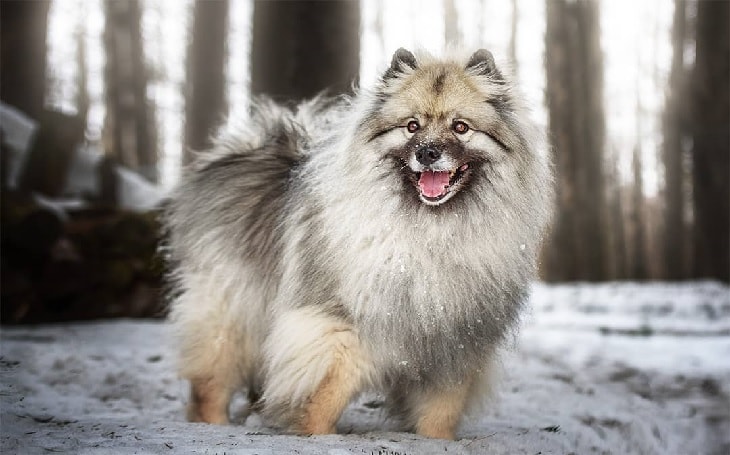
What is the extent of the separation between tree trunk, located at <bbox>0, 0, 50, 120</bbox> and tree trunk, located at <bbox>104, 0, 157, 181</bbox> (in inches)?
244

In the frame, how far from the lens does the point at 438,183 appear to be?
2955 mm

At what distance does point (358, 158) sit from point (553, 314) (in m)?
6.10

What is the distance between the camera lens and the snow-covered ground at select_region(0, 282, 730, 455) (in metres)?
2.48

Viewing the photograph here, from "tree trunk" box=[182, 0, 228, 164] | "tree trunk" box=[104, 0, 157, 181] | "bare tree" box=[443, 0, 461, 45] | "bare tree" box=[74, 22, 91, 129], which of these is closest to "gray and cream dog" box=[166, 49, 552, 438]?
"tree trunk" box=[182, 0, 228, 164]

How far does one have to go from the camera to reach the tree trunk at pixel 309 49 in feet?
18.7

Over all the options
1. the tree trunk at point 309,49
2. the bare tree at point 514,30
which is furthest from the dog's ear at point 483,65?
the bare tree at point 514,30

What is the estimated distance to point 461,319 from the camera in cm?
297

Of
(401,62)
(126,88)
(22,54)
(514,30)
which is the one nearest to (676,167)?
(514,30)

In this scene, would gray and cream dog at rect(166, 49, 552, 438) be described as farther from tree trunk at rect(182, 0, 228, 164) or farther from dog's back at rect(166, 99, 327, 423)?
tree trunk at rect(182, 0, 228, 164)

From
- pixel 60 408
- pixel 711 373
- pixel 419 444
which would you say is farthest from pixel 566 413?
pixel 60 408

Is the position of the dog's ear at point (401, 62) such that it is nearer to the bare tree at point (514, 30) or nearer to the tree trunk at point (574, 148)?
the tree trunk at point (574, 148)

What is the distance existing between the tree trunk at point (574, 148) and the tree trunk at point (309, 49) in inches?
281

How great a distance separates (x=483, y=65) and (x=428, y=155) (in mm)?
666

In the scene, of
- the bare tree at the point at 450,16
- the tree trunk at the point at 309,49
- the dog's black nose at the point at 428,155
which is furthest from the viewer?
the bare tree at the point at 450,16
